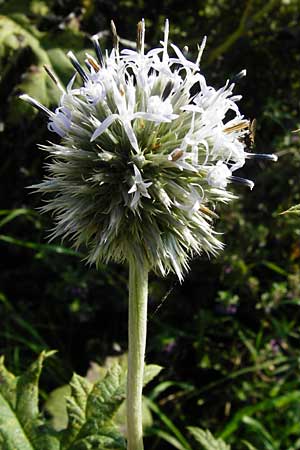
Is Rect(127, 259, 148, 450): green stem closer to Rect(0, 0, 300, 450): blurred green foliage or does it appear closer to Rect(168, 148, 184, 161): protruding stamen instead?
Rect(168, 148, 184, 161): protruding stamen

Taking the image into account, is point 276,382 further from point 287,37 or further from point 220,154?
point 287,37

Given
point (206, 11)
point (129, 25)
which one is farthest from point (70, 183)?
point (206, 11)

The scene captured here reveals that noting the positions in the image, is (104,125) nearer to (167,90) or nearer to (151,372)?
(167,90)

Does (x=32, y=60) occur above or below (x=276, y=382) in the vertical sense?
above

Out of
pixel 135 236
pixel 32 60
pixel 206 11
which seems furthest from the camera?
pixel 206 11

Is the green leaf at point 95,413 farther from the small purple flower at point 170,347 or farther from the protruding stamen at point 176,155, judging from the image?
the small purple flower at point 170,347

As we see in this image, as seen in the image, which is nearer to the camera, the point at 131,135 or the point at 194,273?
the point at 131,135

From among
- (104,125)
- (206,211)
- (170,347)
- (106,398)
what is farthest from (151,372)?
(170,347)
